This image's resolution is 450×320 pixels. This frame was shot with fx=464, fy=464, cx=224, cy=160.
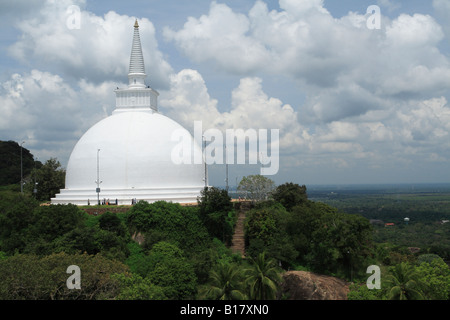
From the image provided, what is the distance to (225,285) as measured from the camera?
23.6 m

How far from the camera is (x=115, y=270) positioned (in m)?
25.2

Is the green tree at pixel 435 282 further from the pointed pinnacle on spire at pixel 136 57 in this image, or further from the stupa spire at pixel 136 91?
the pointed pinnacle on spire at pixel 136 57

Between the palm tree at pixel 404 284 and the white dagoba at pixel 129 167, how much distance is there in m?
19.4

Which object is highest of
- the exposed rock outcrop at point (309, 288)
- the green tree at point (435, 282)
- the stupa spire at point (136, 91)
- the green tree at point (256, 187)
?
the stupa spire at point (136, 91)

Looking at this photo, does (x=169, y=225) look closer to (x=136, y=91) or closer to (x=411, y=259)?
(x=136, y=91)

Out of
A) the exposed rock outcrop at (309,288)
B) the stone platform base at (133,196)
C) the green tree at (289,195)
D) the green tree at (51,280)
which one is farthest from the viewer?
the green tree at (289,195)

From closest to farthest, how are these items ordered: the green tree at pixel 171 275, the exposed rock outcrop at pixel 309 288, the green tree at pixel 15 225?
the green tree at pixel 171 275, the exposed rock outcrop at pixel 309 288, the green tree at pixel 15 225

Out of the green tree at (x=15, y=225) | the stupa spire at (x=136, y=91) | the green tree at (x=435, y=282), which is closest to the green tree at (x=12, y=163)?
the stupa spire at (x=136, y=91)

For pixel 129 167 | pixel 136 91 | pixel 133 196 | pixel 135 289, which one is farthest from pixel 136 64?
pixel 135 289

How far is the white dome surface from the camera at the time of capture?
131ft

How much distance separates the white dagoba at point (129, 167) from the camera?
39781mm

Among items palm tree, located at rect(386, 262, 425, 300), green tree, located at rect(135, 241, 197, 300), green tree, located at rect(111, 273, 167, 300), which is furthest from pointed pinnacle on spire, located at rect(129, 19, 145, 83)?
palm tree, located at rect(386, 262, 425, 300)

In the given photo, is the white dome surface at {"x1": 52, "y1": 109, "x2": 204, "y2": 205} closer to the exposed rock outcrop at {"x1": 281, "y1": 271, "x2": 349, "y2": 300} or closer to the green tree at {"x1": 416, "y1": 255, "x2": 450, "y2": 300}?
the exposed rock outcrop at {"x1": 281, "y1": 271, "x2": 349, "y2": 300}
